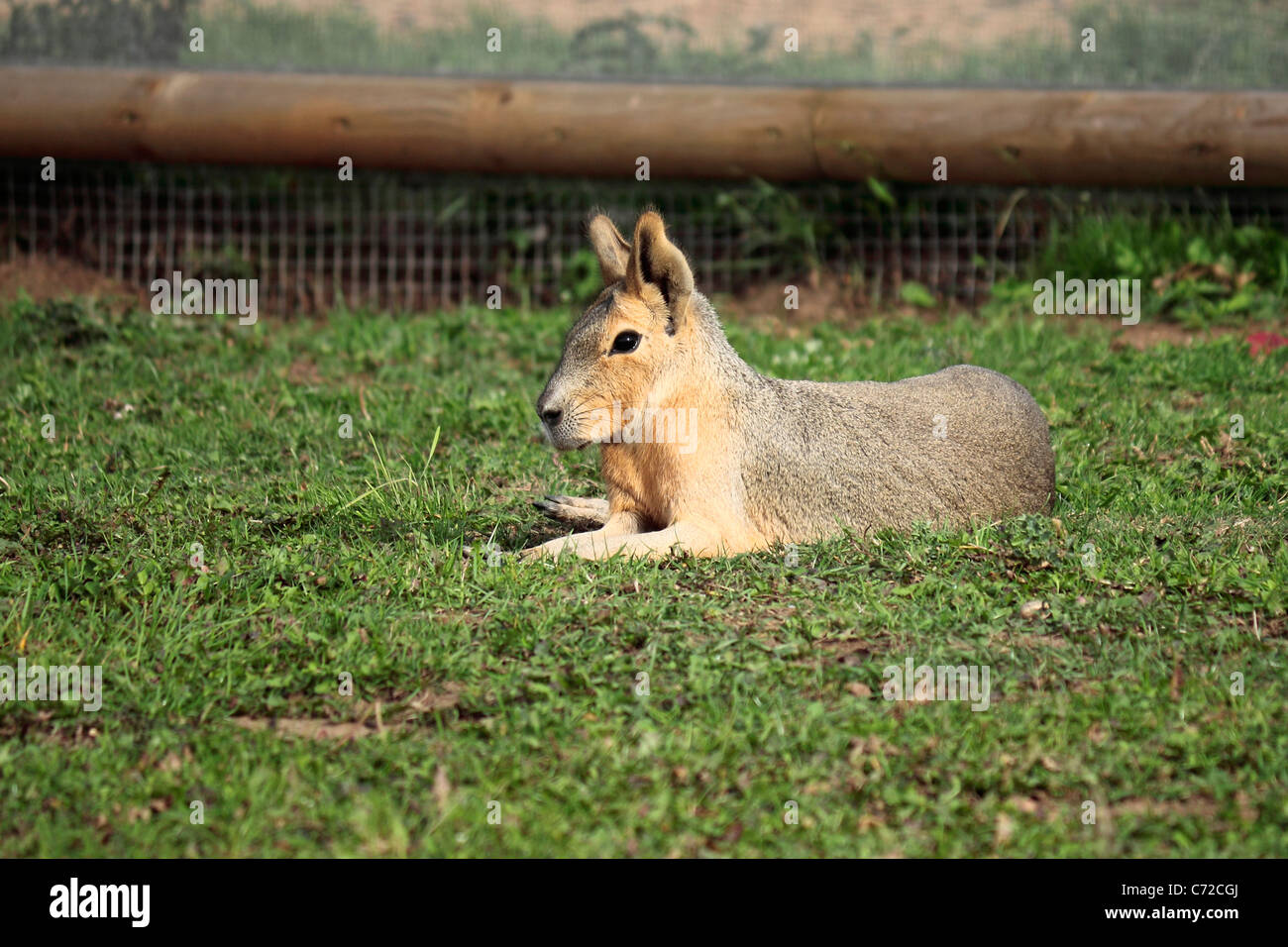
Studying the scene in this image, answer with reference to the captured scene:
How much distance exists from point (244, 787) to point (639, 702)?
3.68ft

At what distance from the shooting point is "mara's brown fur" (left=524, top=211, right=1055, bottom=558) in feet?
16.2

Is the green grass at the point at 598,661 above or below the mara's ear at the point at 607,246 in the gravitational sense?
below

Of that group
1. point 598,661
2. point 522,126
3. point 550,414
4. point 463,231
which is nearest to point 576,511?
point 550,414

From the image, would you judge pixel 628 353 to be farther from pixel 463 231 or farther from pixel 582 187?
pixel 463 231

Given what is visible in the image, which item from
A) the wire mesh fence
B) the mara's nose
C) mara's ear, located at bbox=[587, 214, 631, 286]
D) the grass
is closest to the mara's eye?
the mara's nose

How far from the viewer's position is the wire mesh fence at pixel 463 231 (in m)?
9.15

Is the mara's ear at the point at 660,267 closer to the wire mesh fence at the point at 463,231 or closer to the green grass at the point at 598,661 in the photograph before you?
the green grass at the point at 598,661

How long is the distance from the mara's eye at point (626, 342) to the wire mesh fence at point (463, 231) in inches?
169

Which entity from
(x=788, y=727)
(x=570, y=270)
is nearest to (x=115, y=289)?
(x=570, y=270)

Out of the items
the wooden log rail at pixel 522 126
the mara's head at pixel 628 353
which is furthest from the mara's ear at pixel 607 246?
the wooden log rail at pixel 522 126

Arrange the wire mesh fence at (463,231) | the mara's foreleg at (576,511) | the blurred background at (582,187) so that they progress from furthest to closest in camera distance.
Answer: the wire mesh fence at (463,231)
the blurred background at (582,187)
the mara's foreleg at (576,511)

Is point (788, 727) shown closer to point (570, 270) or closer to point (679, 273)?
point (679, 273)

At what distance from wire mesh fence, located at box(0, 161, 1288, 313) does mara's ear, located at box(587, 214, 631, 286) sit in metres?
3.73

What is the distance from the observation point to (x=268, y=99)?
28.5 ft
